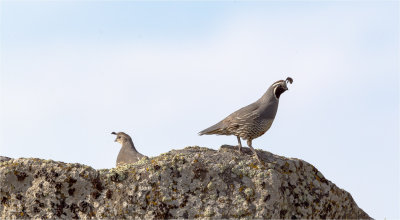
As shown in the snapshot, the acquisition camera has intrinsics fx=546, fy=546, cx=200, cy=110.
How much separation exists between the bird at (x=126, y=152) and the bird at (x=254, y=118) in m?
4.16

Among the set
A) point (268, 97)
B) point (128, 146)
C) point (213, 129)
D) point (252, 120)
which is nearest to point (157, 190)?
point (252, 120)

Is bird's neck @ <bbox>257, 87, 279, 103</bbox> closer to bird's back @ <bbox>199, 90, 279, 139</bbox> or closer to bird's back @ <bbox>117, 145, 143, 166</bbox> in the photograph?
bird's back @ <bbox>199, 90, 279, 139</bbox>

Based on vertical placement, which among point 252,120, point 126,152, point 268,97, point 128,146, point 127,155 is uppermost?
point 128,146

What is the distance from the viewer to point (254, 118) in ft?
28.1

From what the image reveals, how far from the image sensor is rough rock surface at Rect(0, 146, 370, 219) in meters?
6.75

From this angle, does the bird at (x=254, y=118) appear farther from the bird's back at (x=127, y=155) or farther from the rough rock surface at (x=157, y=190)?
the bird's back at (x=127, y=155)

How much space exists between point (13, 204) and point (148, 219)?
5.83ft

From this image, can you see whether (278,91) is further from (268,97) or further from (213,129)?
(213,129)

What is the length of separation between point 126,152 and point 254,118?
18.6 ft

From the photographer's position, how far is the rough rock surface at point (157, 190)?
6.75 metres

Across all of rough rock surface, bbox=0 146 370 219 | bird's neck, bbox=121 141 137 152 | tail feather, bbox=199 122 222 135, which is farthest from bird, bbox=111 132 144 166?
rough rock surface, bbox=0 146 370 219

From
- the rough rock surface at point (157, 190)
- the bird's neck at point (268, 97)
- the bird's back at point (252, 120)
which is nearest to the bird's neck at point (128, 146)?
the bird's back at point (252, 120)

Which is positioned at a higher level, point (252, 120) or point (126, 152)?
point (126, 152)

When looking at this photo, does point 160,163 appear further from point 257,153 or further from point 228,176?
point 257,153
